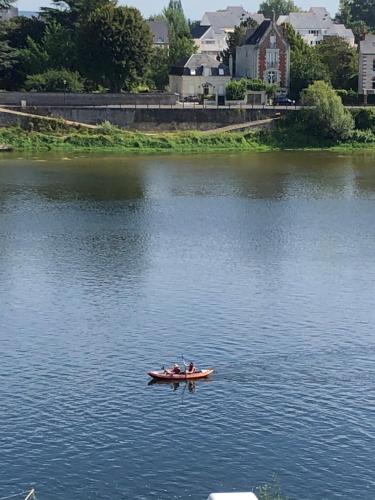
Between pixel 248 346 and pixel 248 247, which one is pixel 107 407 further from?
pixel 248 247

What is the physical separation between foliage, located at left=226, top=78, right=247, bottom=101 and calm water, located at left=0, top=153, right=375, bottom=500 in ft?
120

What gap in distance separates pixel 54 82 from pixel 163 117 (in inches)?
452

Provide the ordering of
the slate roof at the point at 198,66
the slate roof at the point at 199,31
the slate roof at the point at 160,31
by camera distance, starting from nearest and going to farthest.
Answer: the slate roof at the point at 198,66
the slate roof at the point at 160,31
the slate roof at the point at 199,31

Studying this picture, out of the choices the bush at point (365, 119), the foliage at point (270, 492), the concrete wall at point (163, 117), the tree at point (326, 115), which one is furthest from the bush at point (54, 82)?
the foliage at point (270, 492)

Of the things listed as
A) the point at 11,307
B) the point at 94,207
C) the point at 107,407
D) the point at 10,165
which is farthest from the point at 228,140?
the point at 107,407

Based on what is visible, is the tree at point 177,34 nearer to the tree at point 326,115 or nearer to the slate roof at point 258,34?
the slate roof at point 258,34

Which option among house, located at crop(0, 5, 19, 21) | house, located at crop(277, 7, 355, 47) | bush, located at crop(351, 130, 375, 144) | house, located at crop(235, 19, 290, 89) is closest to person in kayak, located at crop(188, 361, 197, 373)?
bush, located at crop(351, 130, 375, 144)

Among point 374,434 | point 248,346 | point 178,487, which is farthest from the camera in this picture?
point 248,346

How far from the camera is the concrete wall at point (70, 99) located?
10125 centimetres

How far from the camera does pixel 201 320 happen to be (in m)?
43.0

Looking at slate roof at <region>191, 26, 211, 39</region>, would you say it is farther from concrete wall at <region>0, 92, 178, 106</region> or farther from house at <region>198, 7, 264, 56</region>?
concrete wall at <region>0, 92, 178, 106</region>

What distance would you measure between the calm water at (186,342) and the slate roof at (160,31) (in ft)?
242

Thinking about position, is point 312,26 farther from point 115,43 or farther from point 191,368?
point 191,368

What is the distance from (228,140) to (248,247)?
1771 inches
